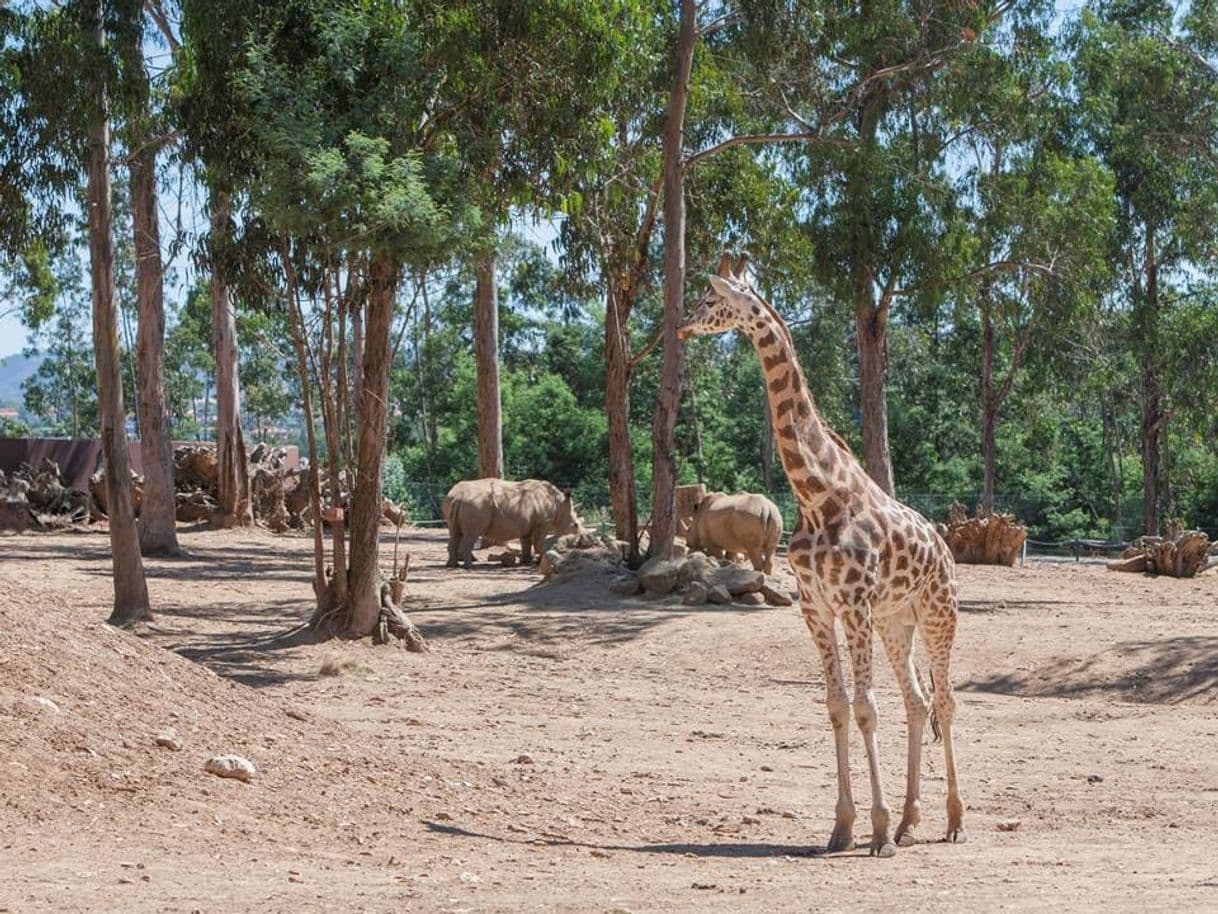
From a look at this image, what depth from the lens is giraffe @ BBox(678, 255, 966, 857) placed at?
30.5ft

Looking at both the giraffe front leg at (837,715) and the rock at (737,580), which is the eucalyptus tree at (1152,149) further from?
the giraffe front leg at (837,715)

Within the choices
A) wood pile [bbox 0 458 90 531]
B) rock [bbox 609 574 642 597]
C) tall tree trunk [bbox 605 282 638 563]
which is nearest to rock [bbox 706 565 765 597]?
rock [bbox 609 574 642 597]

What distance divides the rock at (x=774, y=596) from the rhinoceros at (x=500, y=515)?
24.5ft

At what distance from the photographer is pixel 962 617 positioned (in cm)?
2042

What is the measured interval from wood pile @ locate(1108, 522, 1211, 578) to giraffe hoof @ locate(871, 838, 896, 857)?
19901 mm

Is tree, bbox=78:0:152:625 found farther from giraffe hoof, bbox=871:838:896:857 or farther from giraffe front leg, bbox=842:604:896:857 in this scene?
giraffe hoof, bbox=871:838:896:857

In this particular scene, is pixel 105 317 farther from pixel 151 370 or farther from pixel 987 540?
pixel 987 540

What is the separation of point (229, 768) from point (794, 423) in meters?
3.82

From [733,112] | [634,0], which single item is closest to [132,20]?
[634,0]

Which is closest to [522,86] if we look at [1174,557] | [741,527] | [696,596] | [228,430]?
[696,596]

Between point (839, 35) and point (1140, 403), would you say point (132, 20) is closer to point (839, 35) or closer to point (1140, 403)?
point (839, 35)

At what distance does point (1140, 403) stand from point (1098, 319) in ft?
25.7

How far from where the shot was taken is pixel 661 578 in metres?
22.2

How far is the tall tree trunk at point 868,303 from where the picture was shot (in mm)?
26891
